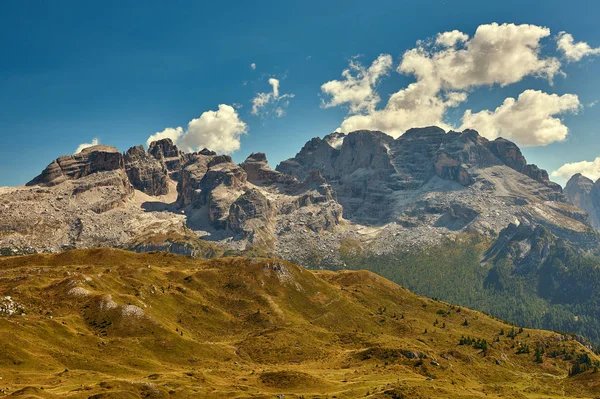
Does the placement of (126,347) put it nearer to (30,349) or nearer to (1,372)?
(30,349)

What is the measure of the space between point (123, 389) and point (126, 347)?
55394 mm

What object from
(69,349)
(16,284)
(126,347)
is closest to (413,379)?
(126,347)

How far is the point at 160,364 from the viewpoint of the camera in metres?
154

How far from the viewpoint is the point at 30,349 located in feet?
445

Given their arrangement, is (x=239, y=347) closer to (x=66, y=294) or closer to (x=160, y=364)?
(x=160, y=364)

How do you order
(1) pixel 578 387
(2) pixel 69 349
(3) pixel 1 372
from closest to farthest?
(3) pixel 1 372, (2) pixel 69 349, (1) pixel 578 387

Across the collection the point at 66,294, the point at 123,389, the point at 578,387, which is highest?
the point at 66,294

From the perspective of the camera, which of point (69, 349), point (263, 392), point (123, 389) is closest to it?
point (123, 389)

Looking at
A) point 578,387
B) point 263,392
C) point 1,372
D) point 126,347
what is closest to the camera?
point 1,372

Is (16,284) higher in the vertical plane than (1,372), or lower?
higher

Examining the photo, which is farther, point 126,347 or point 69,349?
point 126,347

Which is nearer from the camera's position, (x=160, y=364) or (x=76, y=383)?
(x=76, y=383)

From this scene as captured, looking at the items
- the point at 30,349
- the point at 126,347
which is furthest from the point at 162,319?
the point at 30,349

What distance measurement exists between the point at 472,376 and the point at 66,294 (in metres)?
174
